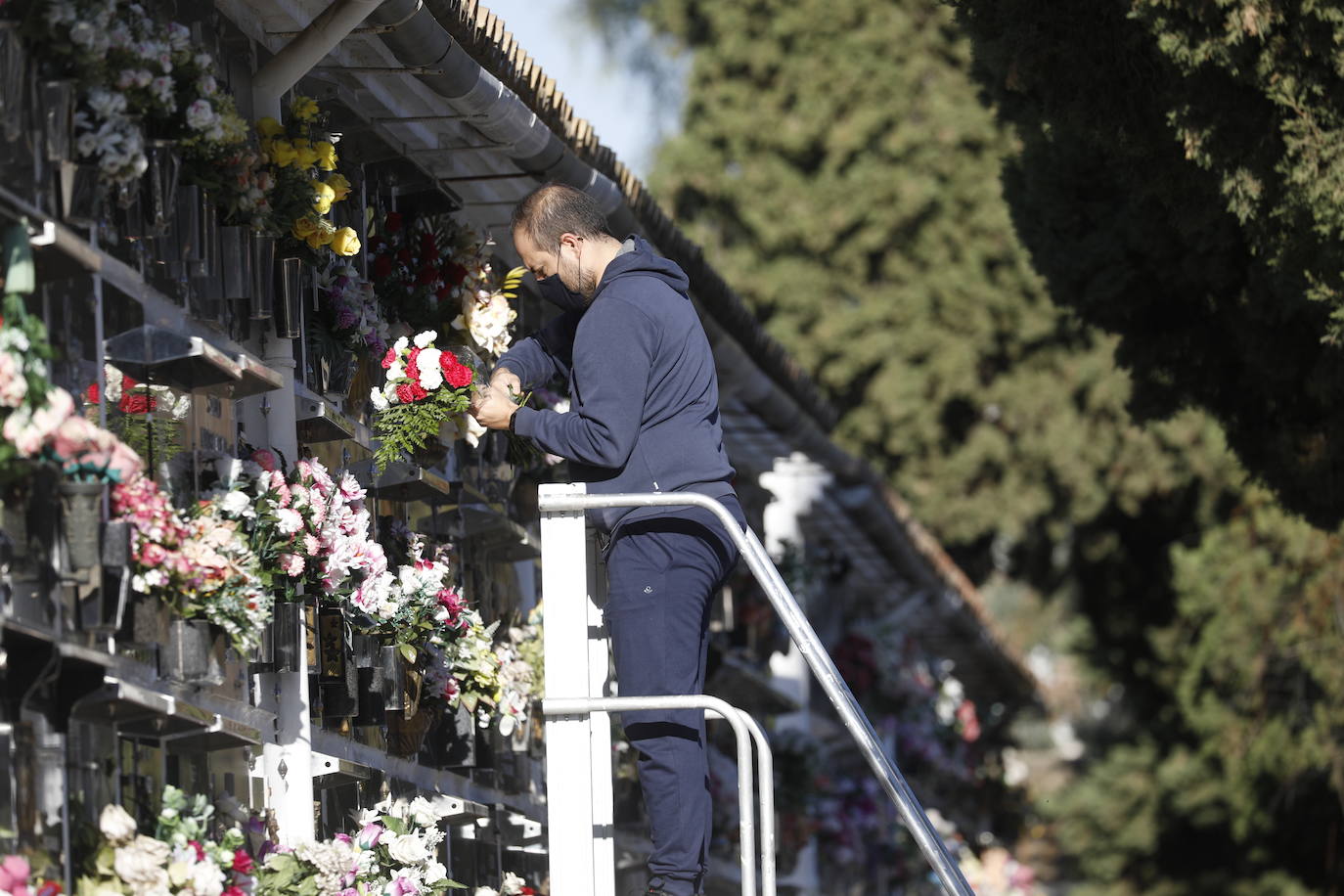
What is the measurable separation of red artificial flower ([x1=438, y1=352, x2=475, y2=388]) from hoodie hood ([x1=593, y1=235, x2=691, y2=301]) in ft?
1.35

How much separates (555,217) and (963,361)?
18.0 meters

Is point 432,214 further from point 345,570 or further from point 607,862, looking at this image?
point 607,862

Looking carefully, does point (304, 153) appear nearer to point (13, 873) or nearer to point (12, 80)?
point (12, 80)

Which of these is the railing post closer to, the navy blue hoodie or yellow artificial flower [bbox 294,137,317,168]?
the navy blue hoodie

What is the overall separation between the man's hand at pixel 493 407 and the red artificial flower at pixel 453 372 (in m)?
0.09

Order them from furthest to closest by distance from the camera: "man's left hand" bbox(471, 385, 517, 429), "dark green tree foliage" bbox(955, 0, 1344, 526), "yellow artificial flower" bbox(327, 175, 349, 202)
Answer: "dark green tree foliage" bbox(955, 0, 1344, 526), "yellow artificial flower" bbox(327, 175, 349, 202), "man's left hand" bbox(471, 385, 517, 429)

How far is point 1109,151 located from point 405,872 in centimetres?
397

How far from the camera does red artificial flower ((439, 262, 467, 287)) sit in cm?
641

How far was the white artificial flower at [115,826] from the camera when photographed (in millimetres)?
4023

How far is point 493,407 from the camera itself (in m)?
5.34

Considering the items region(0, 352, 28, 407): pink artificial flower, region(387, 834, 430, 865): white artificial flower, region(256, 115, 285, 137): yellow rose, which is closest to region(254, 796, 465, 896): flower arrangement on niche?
region(387, 834, 430, 865): white artificial flower

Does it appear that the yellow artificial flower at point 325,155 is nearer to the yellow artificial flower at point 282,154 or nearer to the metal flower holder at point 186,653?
the yellow artificial flower at point 282,154

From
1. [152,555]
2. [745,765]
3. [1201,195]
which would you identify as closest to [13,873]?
[152,555]

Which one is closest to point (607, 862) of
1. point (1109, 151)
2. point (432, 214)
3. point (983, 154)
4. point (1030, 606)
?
point (432, 214)
